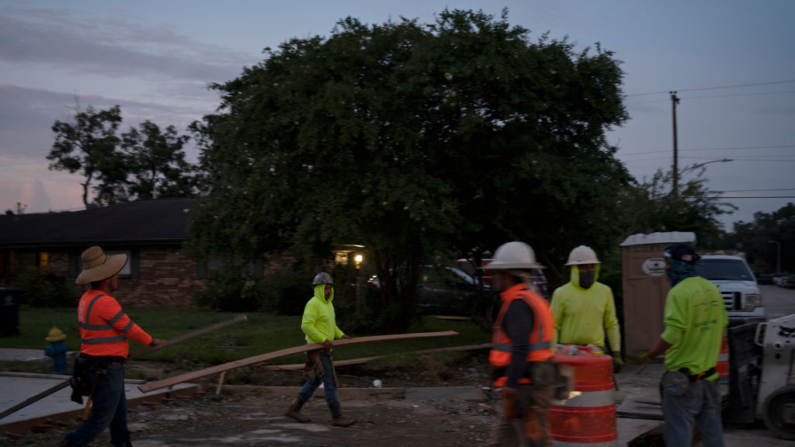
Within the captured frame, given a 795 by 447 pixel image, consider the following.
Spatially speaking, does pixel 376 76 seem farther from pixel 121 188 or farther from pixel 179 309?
pixel 121 188

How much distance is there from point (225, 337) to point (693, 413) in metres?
10.8

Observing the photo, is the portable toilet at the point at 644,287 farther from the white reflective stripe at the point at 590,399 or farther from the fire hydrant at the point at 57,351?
the fire hydrant at the point at 57,351

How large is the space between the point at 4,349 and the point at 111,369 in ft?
29.1

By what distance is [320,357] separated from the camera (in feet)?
26.9

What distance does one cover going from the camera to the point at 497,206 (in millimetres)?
13797

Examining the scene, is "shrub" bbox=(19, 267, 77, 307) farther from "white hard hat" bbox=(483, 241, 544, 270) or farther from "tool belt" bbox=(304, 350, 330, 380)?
"white hard hat" bbox=(483, 241, 544, 270)

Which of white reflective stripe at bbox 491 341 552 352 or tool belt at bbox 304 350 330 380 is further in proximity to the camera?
tool belt at bbox 304 350 330 380

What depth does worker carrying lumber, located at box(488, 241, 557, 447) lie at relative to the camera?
436cm

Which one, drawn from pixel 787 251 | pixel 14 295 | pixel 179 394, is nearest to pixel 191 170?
pixel 14 295

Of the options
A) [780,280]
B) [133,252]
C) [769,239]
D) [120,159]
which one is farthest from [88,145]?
[769,239]

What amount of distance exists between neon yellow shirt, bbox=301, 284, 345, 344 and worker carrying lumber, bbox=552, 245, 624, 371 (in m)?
2.87

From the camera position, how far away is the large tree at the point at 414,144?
40.3 ft

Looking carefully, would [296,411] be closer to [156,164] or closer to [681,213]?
[681,213]

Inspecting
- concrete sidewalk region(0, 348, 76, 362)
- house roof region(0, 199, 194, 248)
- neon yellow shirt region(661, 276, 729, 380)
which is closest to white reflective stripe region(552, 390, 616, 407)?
neon yellow shirt region(661, 276, 729, 380)
